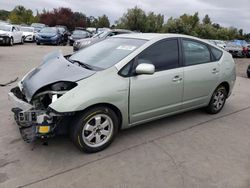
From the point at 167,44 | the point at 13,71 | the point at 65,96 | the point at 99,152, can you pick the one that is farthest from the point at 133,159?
the point at 13,71

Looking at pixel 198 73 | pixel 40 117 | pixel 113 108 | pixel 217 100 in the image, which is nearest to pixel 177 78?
pixel 198 73

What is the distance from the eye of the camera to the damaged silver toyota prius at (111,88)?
3232 millimetres

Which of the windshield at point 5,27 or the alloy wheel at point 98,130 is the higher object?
the windshield at point 5,27

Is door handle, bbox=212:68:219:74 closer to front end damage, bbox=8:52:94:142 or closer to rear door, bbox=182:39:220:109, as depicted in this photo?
rear door, bbox=182:39:220:109

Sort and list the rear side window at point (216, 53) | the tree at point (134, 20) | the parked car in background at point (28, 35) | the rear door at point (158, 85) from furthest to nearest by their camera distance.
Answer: the tree at point (134, 20)
the parked car in background at point (28, 35)
the rear side window at point (216, 53)
the rear door at point (158, 85)

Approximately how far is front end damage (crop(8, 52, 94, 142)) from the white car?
14.8 metres

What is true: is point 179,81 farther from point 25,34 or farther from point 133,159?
point 25,34

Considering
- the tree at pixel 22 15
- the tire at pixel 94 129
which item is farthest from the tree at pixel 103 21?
the tire at pixel 94 129

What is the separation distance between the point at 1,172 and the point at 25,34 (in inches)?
814

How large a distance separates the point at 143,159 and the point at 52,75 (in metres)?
1.65

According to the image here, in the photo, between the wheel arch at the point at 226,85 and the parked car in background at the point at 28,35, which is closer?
the wheel arch at the point at 226,85

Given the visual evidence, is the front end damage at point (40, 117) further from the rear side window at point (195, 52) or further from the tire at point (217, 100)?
the tire at point (217, 100)

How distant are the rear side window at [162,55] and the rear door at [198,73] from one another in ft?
0.70

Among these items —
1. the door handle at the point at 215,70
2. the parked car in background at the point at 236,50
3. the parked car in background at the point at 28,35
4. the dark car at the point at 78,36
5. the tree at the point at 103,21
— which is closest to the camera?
the door handle at the point at 215,70
